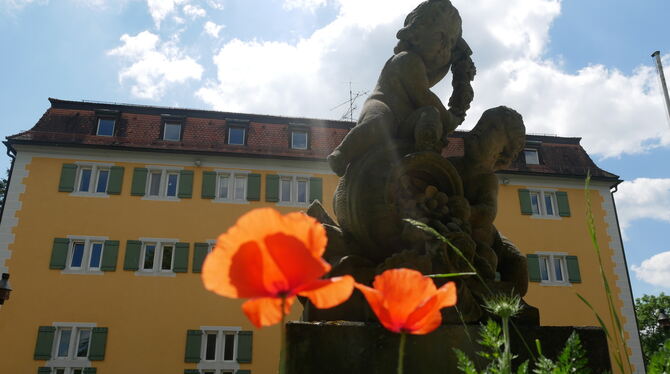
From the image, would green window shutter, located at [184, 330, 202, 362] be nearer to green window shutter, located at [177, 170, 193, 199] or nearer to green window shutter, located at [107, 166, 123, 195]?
green window shutter, located at [177, 170, 193, 199]

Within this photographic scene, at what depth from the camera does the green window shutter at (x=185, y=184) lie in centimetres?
2341

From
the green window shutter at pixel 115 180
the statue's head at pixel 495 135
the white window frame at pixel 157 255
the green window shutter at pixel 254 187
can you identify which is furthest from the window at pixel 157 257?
the statue's head at pixel 495 135

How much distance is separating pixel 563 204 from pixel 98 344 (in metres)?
20.0

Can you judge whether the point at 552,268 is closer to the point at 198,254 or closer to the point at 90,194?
the point at 198,254

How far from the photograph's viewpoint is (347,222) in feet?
13.5

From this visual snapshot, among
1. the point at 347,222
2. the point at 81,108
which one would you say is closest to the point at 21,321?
the point at 81,108

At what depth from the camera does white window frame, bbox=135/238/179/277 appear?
72.1ft

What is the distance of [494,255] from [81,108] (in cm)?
2517

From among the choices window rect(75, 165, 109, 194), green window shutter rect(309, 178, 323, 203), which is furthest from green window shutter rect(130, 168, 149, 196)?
green window shutter rect(309, 178, 323, 203)

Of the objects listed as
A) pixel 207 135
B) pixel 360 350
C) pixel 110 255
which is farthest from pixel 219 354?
pixel 360 350

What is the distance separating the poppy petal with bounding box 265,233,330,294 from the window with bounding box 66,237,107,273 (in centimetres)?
2292

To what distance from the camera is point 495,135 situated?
14.4 feet

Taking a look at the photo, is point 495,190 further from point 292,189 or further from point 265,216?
point 292,189

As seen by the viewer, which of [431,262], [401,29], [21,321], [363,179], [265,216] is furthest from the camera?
[21,321]
